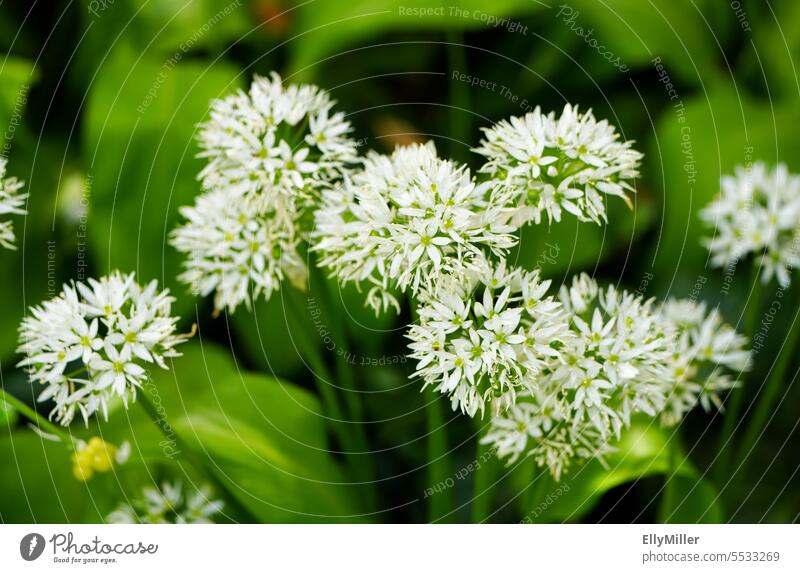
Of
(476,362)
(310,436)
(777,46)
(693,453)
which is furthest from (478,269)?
(777,46)

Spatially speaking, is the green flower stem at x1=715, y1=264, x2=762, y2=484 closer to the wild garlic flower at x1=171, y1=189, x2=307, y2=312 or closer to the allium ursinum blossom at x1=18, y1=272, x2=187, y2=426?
the wild garlic flower at x1=171, y1=189, x2=307, y2=312

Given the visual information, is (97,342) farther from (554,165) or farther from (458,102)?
(458,102)

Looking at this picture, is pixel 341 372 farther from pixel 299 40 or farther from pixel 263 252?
pixel 299 40

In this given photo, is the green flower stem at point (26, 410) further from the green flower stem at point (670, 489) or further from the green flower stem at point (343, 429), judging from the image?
the green flower stem at point (670, 489)

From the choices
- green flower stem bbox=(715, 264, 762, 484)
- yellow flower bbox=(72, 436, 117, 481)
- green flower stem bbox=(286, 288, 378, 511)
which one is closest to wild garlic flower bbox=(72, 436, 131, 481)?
yellow flower bbox=(72, 436, 117, 481)

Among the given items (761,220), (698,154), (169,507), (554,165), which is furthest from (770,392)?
(169,507)

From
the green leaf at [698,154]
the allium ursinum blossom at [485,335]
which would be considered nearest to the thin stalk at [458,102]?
the green leaf at [698,154]

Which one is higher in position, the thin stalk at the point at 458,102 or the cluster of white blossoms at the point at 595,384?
the thin stalk at the point at 458,102
